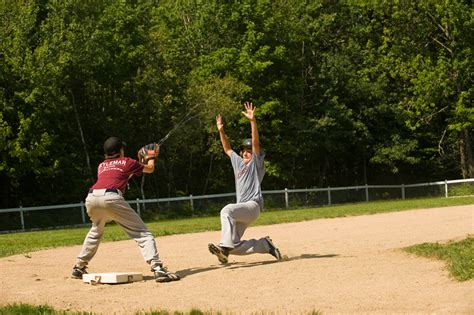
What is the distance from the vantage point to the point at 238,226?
12.7m

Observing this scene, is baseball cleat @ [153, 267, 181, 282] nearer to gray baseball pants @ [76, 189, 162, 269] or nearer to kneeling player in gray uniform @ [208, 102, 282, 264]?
gray baseball pants @ [76, 189, 162, 269]

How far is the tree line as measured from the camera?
3716 centimetres

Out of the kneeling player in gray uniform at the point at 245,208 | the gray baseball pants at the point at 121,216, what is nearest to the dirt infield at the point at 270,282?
the kneeling player in gray uniform at the point at 245,208

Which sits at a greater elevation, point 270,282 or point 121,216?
point 121,216

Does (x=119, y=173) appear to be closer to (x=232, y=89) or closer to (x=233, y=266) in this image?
(x=233, y=266)

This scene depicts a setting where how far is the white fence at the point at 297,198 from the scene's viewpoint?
34.5m

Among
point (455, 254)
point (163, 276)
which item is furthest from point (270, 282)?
point (455, 254)

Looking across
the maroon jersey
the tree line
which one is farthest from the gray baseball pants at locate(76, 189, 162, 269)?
the tree line

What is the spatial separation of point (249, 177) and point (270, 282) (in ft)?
7.74

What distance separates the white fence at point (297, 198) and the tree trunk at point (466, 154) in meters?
4.37

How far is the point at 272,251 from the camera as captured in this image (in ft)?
42.1

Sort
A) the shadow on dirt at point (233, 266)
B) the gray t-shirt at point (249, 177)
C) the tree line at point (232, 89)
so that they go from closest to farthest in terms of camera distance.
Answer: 1. the shadow on dirt at point (233, 266)
2. the gray t-shirt at point (249, 177)
3. the tree line at point (232, 89)

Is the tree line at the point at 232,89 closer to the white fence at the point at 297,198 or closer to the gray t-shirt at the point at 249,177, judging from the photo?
the white fence at the point at 297,198

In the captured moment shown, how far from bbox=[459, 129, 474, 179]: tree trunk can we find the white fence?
4.37 meters
